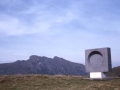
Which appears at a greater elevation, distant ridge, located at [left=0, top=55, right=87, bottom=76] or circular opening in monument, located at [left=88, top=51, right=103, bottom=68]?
circular opening in monument, located at [left=88, top=51, right=103, bottom=68]

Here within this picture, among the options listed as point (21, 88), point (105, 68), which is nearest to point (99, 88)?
point (21, 88)

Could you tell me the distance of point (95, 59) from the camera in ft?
74.0

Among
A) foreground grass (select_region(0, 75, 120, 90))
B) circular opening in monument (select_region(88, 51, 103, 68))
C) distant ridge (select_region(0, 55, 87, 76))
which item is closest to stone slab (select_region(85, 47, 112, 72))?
circular opening in monument (select_region(88, 51, 103, 68))

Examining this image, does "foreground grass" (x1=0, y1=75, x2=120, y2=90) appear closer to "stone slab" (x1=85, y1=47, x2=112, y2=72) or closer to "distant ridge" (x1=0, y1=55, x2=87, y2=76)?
"stone slab" (x1=85, y1=47, x2=112, y2=72)

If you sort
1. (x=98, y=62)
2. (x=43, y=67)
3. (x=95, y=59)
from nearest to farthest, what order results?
(x=98, y=62), (x=95, y=59), (x=43, y=67)

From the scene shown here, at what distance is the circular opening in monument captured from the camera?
72.0 feet

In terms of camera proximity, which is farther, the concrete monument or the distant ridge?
the distant ridge

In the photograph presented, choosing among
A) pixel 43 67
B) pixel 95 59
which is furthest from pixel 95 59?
pixel 43 67

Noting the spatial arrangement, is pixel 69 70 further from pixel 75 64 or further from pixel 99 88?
pixel 99 88

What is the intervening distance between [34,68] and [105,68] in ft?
206

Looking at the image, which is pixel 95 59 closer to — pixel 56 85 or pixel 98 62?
pixel 98 62

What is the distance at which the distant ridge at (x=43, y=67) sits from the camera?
74.6m

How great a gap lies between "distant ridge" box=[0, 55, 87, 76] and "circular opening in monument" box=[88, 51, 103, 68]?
52.7 m

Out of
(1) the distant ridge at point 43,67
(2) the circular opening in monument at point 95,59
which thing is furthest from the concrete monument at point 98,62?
(1) the distant ridge at point 43,67
